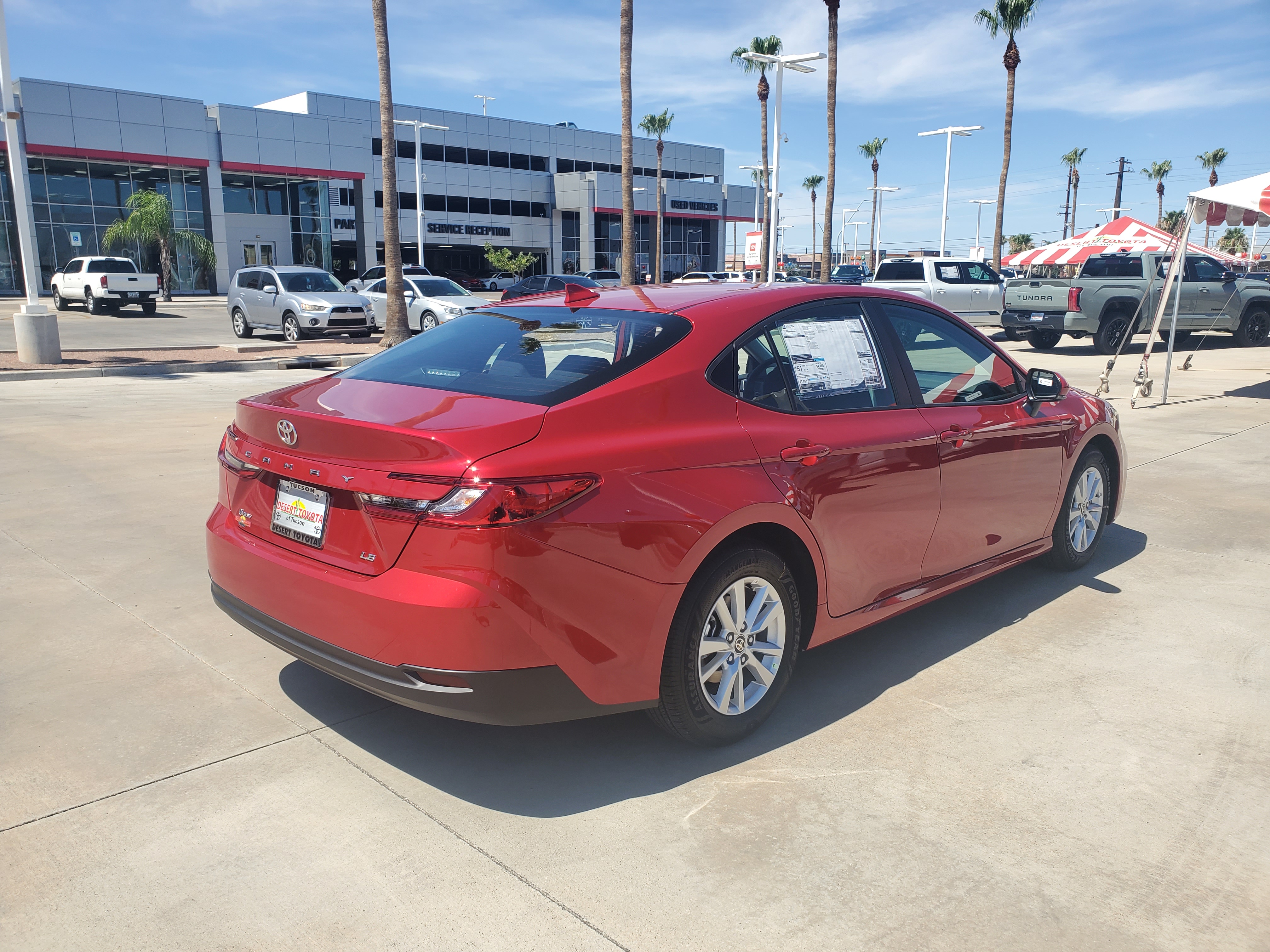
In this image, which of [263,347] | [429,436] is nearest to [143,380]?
[263,347]

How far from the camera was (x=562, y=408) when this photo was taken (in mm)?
3045

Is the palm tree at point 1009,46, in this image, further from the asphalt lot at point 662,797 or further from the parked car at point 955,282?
the asphalt lot at point 662,797

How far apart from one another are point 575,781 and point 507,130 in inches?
2788

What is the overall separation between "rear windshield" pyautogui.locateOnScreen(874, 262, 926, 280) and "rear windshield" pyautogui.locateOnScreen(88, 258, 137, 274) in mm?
23779

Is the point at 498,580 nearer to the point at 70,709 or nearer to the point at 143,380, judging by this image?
the point at 70,709

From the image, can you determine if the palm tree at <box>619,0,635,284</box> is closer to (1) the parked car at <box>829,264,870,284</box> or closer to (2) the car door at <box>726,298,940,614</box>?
(1) the parked car at <box>829,264,870,284</box>

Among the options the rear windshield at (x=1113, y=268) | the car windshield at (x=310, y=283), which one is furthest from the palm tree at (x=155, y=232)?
the rear windshield at (x=1113, y=268)

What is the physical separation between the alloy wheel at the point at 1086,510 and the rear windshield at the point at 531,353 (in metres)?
3.01

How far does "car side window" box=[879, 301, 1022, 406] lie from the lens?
4.34m

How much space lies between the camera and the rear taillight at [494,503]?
2781 mm

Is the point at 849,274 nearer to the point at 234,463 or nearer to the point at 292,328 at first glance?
the point at 292,328

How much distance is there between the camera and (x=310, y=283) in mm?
23828

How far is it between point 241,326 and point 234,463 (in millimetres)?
23319

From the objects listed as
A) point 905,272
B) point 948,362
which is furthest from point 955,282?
point 948,362
